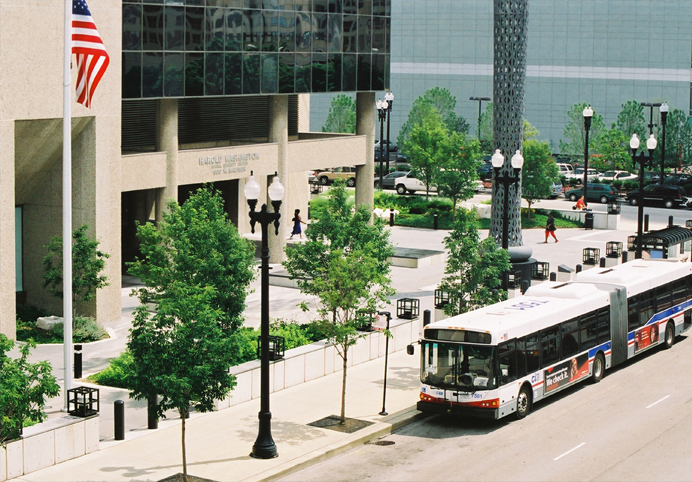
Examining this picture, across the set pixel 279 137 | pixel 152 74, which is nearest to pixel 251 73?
pixel 279 137

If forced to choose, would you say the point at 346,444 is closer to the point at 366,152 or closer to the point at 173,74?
the point at 173,74

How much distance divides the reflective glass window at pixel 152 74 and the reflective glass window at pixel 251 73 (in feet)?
15.4

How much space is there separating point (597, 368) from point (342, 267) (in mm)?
8522

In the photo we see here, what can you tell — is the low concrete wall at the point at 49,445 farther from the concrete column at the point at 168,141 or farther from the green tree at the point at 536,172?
the green tree at the point at 536,172

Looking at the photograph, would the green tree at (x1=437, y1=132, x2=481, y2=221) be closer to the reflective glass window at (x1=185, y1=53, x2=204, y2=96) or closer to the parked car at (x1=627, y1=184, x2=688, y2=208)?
the parked car at (x1=627, y1=184, x2=688, y2=208)

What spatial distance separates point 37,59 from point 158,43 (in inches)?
326

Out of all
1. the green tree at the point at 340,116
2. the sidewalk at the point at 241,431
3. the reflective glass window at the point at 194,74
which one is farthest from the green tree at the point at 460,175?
the green tree at the point at 340,116

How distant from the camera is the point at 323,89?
48.6 meters

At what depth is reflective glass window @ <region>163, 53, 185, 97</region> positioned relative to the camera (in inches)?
1615

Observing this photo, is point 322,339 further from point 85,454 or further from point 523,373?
point 85,454

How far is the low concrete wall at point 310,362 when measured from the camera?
27828mm

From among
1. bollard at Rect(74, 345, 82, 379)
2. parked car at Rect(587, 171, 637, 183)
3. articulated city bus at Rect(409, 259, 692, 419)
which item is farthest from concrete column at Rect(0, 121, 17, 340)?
parked car at Rect(587, 171, 637, 183)

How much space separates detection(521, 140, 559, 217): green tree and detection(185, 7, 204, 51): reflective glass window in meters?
24.6

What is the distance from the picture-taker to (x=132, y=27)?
1553 inches
